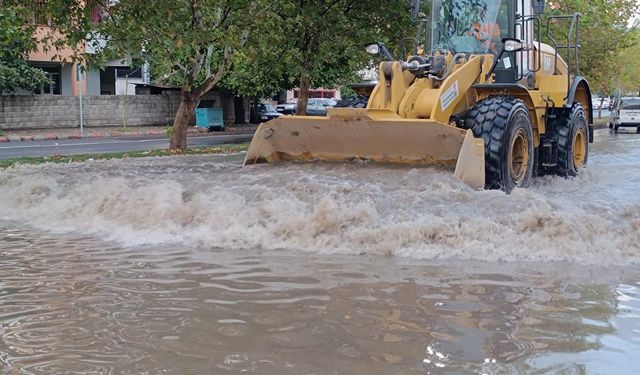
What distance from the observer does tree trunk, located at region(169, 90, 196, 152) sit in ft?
61.5

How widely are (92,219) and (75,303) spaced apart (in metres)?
3.64

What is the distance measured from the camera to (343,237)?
7.70 metres

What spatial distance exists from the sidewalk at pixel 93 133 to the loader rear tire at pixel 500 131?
22338mm

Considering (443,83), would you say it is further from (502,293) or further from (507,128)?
(502,293)

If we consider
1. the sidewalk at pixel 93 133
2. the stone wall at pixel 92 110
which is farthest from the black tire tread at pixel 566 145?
the stone wall at pixel 92 110

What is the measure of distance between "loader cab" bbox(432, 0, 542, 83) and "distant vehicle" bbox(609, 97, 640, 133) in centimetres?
2368

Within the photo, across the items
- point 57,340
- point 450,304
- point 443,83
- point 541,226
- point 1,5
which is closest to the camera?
point 57,340

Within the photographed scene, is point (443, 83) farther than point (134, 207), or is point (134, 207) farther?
point (443, 83)

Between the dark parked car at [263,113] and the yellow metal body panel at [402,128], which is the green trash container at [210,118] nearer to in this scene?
Result: the dark parked car at [263,113]

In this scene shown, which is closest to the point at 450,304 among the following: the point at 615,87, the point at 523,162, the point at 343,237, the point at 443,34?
the point at 343,237

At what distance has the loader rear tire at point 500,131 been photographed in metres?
9.73

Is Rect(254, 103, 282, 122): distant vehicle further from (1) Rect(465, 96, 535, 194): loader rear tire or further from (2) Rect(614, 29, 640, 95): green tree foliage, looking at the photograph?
(1) Rect(465, 96, 535, 194): loader rear tire

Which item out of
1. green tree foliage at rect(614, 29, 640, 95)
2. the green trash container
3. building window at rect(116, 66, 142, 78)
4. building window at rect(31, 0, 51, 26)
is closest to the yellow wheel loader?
building window at rect(31, 0, 51, 26)

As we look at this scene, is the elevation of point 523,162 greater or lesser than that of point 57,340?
greater
